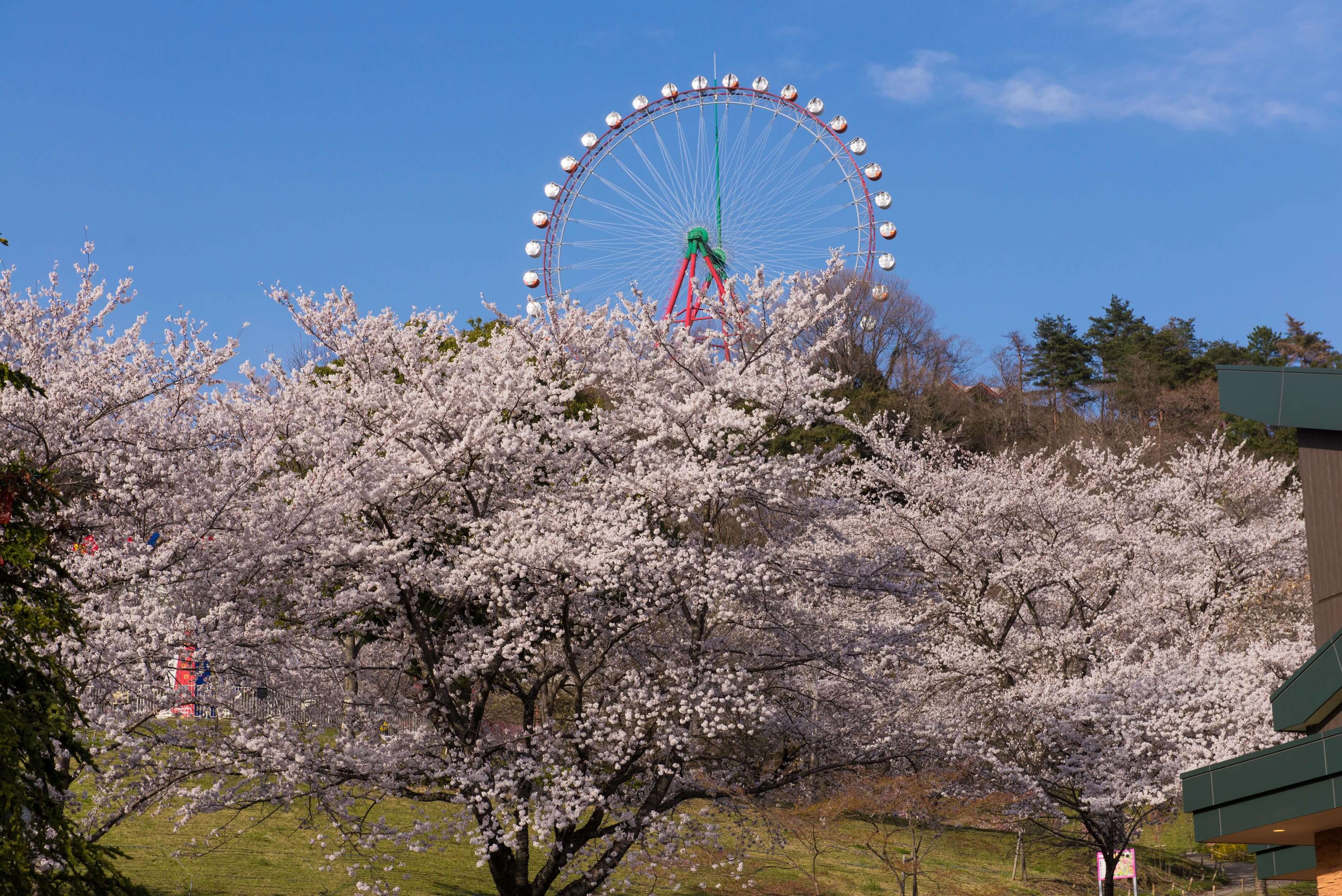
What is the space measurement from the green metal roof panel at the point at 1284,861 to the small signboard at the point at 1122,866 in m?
8.50

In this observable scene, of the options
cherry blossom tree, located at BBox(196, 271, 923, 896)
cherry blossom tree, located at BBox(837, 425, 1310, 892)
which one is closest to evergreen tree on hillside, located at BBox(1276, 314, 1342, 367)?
cherry blossom tree, located at BBox(837, 425, 1310, 892)

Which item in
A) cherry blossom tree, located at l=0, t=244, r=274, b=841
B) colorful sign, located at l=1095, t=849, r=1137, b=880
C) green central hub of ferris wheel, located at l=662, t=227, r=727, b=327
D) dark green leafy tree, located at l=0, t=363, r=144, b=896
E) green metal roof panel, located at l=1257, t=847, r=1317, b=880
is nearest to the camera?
dark green leafy tree, located at l=0, t=363, r=144, b=896

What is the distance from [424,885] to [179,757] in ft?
16.7

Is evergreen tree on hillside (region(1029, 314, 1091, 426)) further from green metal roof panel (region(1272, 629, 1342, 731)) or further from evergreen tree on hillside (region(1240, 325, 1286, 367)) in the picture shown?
green metal roof panel (region(1272, 629, 1342, 731))

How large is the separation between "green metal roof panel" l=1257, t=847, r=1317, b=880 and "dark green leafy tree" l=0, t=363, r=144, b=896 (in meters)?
7.24

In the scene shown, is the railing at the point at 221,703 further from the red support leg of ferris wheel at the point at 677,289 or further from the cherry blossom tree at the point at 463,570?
the red support leg of ferris wheel at the point at 677,289

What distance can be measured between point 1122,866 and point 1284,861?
29.3ft

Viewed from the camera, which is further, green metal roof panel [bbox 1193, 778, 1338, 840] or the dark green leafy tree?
green metal roof panel [bbox 1193, 778, 1338, 840]

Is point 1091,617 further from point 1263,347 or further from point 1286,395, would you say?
point 1263,347

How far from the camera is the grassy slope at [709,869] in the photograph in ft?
47.2

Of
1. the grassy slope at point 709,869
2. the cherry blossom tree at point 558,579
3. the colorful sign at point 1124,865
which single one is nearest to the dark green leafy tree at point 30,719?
the cherry blossom tree at point 558,579

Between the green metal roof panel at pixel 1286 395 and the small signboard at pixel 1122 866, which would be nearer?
the green metal roof panel at pixel 1286 395

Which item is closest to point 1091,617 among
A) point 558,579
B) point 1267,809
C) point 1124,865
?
point 1124,865

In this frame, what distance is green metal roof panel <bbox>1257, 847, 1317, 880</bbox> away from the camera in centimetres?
785
